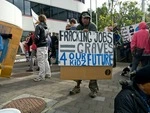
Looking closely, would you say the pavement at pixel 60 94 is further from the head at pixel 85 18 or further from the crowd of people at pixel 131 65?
the head at pixel 85 18

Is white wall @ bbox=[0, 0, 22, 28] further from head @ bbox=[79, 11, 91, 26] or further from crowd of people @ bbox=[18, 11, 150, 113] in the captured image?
head @ bbox=[79, 11, 91, 26]

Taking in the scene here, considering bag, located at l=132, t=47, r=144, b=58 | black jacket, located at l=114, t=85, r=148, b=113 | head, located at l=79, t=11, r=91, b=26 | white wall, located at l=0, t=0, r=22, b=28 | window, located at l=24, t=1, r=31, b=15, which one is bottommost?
black jacket, located at l=114, t=85, r=148, b=113

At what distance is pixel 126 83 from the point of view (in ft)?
8.11

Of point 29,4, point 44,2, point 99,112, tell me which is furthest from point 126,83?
point 44,2

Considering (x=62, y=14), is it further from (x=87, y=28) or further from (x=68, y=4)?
(x=87, y=28)

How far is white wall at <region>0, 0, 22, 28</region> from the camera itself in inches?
251

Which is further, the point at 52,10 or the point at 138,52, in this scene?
the point at 52,10

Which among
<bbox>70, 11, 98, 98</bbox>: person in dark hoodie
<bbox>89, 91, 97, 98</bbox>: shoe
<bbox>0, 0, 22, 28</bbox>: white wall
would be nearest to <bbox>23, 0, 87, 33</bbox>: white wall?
<bbox>0, 0, 22, 28</bbox>: white wall

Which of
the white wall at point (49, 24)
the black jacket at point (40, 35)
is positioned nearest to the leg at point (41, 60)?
the black jacket at point (40, 35)

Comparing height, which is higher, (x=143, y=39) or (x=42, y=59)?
(x=143, y=39)

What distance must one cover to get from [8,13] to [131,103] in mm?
4890

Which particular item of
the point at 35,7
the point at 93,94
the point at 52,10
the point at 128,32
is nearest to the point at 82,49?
the point at 93,94

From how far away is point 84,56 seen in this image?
6172 millimetres

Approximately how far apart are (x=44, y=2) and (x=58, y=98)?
25.9 m
